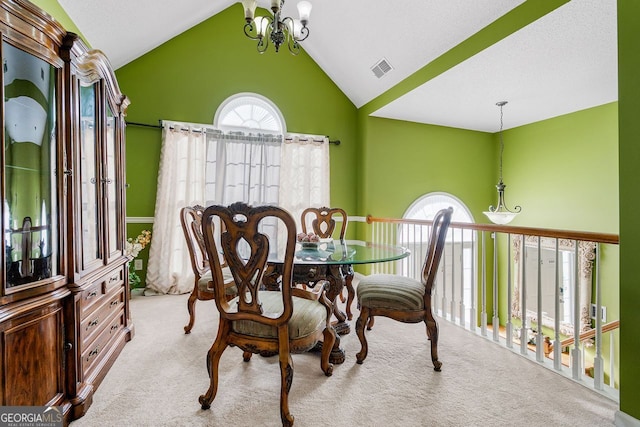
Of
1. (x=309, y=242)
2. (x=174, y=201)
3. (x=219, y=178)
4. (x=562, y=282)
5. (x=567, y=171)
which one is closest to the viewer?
(x=309, y=242)

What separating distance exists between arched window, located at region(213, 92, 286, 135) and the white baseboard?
395 centimetres

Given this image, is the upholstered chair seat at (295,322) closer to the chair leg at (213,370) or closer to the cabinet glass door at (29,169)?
the chair leg at (213,370)

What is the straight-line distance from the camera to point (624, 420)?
1.47 m

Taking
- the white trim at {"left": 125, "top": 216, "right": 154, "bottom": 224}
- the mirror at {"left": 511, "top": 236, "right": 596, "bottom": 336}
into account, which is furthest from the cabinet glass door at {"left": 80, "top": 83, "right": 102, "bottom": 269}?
the mirror at {"left": 511, "top": 236, "right": 596, "bottom": 336}

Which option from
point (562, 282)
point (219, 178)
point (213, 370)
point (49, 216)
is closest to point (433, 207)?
point (562, 282)

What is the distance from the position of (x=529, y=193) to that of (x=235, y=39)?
4.80 metres

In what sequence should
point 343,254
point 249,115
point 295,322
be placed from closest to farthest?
point 295,322 < point 343,254 < point 249,115

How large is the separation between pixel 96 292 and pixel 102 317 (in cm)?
20

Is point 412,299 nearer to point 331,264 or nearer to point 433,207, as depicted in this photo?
point 331,264

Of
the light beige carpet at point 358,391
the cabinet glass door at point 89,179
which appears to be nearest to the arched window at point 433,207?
the light beige carpet at point 358,391

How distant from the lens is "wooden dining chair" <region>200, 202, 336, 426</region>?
56.9 inches

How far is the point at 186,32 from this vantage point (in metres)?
3.91

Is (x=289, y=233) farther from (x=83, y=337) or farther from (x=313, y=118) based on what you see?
(x=313, y=118)
